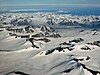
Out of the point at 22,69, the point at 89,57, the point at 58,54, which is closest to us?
the point at 22,69

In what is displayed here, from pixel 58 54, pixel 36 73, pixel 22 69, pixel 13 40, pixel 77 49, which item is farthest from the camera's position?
pixel 13 40

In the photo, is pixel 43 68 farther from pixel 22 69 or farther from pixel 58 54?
pixel 58 54

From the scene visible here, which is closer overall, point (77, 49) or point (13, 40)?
point (77, 49)

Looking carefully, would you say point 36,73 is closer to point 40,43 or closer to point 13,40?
point 40,43

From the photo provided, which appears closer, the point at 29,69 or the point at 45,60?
the point at 29,69

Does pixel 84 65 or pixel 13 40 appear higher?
pixel 84 65

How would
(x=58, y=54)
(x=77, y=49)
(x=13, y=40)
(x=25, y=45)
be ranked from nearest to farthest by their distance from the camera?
(x=58, y=54), (x=77, y=49), (x=25, y=45), (x=13, y=40)

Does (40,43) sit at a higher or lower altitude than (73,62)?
lower

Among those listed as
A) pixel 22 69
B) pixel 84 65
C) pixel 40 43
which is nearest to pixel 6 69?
pixel 22 69

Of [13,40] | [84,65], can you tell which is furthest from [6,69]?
[13,40]
